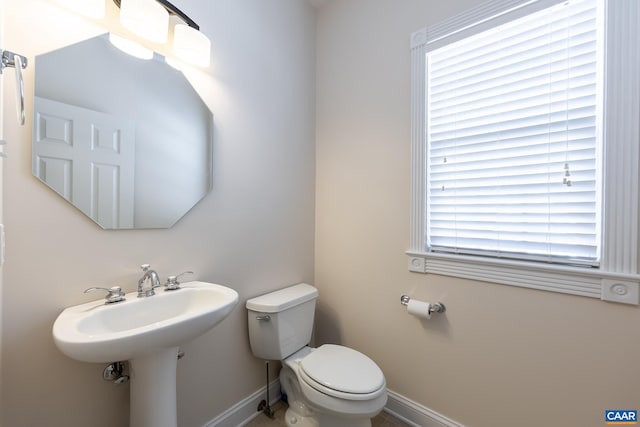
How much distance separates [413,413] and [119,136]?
2.00m

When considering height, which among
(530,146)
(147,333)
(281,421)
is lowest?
(281,421)

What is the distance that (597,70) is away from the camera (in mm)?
1011

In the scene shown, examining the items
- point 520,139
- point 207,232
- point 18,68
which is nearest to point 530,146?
point 520,139

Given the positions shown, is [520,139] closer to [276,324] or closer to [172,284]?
[276,324]

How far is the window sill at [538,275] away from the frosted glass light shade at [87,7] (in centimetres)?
171

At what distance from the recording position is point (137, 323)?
38.6 inches

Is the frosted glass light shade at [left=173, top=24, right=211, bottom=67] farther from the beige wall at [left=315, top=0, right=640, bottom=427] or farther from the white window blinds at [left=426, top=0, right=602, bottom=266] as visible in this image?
the white window blinds at [left=426, top=0, right=602, bottom=266]

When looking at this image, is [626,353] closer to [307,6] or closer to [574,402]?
[574,402]

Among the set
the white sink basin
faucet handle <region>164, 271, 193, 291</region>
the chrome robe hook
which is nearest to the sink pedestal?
the white sink basin

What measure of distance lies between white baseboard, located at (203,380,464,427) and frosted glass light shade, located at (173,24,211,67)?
178 centimetres

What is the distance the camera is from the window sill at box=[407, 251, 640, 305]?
3.16ft

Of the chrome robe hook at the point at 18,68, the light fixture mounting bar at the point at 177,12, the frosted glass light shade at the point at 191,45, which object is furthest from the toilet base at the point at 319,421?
the light fixture mounting bar at the point at 177,12

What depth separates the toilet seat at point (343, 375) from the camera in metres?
1.12

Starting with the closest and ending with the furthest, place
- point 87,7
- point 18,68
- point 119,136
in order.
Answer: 1. point 18,68
2. point 87,7
3. point 119,136
